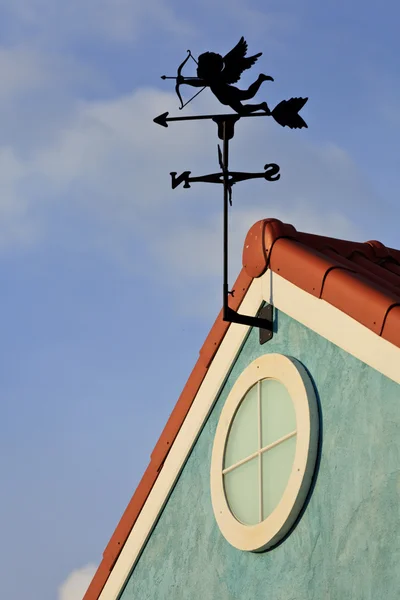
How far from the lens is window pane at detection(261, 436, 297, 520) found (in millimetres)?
7582

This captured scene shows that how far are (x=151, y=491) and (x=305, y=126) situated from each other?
295 cm

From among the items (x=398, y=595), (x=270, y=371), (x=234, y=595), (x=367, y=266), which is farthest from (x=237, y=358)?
(x=398, y=595)

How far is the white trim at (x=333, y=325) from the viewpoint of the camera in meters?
6.91

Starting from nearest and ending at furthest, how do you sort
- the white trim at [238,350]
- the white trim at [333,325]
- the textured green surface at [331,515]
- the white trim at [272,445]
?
the textured green surface at [331,515]
the white trim at [333,325]
the white trim at [238,350]
the white trim at [272,445]

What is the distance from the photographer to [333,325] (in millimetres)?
7414

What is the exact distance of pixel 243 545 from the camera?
25.4 feet

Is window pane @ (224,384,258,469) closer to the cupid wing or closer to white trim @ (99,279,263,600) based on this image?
white trim @ (99,279,263,600)

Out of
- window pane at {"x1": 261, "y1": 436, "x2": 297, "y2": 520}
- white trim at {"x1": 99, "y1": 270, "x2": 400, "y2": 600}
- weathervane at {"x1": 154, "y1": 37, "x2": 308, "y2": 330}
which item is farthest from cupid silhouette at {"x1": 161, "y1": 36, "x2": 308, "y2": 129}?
window pane at {"x1": 261, "y1": 436, "x2": 297, "y2": 520}

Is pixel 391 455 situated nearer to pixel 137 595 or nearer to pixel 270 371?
pixel 270 371

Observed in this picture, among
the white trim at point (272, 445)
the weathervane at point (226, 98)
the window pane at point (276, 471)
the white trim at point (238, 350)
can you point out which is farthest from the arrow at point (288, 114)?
the window pane at point (276, 471)

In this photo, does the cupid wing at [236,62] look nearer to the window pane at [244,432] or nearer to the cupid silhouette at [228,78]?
the cupid silhouette at [228,78]

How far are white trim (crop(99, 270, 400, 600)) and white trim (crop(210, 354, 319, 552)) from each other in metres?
0.29

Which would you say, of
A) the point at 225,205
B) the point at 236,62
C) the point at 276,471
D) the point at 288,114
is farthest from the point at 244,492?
the point at 236,62

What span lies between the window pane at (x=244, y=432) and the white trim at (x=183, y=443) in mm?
369
